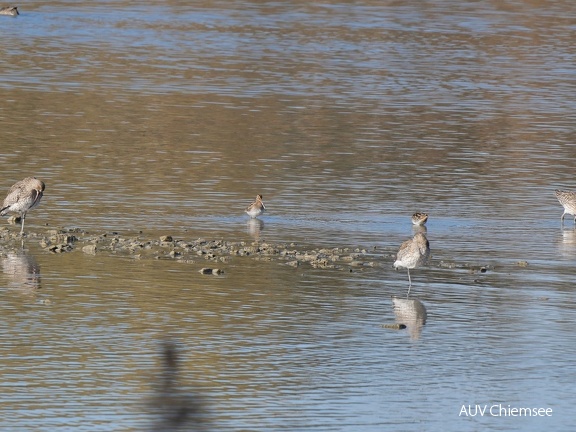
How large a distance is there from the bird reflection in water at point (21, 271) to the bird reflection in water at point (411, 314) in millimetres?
3656

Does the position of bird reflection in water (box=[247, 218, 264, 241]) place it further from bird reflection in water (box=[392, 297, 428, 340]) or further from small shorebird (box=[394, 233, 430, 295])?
bird reflection in water (box=[392, 297, 428, 340])

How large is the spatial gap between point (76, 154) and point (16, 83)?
9.88 meters

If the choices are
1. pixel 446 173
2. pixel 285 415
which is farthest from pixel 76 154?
pixel 285 415

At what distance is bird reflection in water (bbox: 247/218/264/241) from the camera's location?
1806 centimetres

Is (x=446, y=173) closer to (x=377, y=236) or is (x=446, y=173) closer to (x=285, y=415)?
(x=377, y=236)

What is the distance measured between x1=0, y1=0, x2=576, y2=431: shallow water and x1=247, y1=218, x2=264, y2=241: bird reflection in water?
4 cm

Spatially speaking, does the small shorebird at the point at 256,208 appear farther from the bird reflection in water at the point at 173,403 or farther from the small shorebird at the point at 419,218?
the bird reflection in water at the point at 173,403

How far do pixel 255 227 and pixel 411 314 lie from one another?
4832 mm

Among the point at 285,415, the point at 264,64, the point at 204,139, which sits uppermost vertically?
the point at 264,64

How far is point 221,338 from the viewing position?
13.0 meters

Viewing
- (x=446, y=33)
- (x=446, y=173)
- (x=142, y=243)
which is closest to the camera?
(x=142, y=243)

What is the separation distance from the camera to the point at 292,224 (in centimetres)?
1886

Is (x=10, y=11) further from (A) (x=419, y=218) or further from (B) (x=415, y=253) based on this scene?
(B) (x=415, y=253)

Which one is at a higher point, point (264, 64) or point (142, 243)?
point (264, 64)
